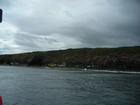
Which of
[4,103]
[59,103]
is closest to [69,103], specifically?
[59,103]

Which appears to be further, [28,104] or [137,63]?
[137,63]

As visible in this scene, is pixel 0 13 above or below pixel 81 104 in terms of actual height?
above

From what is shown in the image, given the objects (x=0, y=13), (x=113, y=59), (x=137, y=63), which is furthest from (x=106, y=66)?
(x=0, y=13)

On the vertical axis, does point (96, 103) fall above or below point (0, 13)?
below

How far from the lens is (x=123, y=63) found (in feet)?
625

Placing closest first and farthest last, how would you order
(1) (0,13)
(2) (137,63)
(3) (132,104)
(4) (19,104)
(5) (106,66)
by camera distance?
(1) (0,13) → (4) (19,104) → (3) (132,104) → (2) (137,63) → (5) (106,66)

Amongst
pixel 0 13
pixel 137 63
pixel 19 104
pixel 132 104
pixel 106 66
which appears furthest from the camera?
pixel 106 66

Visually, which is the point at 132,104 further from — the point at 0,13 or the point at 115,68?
the point at 115,68

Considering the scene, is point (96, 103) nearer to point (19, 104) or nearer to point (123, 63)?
point (19, 104)

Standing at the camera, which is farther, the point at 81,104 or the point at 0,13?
the point at 81,104

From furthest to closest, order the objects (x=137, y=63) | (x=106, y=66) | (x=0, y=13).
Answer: (x=106, y=66)
(x=137, y=63)
(x=0, y=13)

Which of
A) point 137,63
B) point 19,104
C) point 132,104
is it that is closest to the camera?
point 19,104

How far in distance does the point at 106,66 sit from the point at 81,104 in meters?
169

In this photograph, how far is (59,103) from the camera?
31.0m
